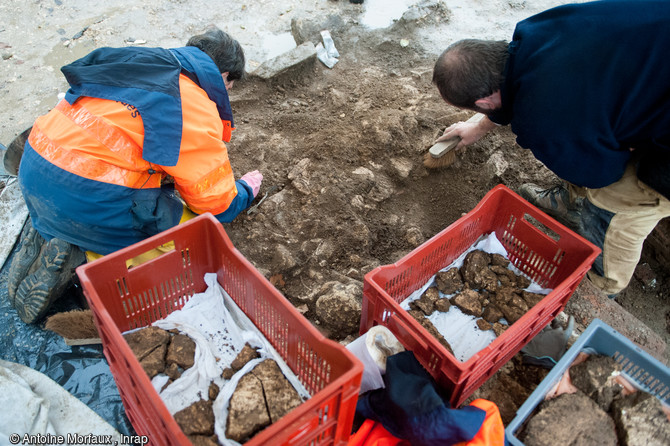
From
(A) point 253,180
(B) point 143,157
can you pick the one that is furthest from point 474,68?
(B) point 143,157

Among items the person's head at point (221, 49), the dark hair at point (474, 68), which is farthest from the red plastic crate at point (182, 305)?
the dark hair at point (474, 68)

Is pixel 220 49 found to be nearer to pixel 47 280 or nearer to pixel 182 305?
pixel 182 305

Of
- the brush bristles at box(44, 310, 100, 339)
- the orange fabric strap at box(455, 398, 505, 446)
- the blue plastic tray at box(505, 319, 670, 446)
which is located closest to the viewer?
the orange fabric strap at box(455, 398, 505, 446)

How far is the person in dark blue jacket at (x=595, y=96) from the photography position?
1.88m

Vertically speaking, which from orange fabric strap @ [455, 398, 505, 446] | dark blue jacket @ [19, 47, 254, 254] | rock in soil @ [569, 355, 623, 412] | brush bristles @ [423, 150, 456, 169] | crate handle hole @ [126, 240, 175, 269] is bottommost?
rock in soil @ [569, 355, 623, 412]

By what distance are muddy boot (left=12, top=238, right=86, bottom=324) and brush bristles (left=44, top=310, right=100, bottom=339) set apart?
11 centimetres

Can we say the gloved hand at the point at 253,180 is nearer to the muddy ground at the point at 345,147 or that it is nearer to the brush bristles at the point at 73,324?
the muddy ground at the point at 345,147

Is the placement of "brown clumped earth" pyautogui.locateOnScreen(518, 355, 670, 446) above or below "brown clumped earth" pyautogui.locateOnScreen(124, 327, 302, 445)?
below

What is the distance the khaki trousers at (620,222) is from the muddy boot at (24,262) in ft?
10.2

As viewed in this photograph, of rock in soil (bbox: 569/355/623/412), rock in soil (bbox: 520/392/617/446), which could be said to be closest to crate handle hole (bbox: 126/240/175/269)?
rock in soil (bbox: 520/392/617/446)

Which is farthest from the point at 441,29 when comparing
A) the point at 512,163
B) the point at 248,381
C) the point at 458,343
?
the point at 248,381

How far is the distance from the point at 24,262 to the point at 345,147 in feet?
6.81

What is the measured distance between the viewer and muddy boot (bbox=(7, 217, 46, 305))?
2.43 meters

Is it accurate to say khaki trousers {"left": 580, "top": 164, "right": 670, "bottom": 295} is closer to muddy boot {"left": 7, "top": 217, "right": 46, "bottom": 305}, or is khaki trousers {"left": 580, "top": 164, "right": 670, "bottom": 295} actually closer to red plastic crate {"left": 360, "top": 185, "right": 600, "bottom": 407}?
red plastic crate {"left": 360, "top": 185, "right": 600, "bottom": 407}
